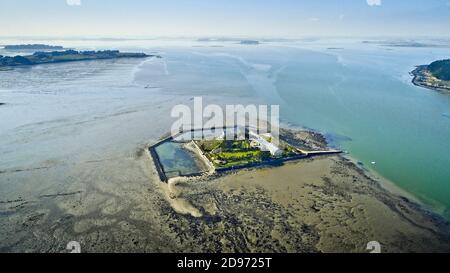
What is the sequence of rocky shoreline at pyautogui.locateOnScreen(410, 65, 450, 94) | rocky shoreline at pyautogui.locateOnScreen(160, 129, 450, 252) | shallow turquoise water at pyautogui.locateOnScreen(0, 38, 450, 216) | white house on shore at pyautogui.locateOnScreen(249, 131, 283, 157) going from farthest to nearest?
1. rocky shoreline at pyautogui.locateOnScreen(410, 65, 450, 94)
2. shallow turquoise water at pyautogui.locateOnScreen(0, 38, 450, 216)
3. white house on shore at pyautogui.locateOnScreen(249, 131, 283, 157)
4. rocky shoreline at pyautogui.locateOnScreen(160, 129, 450, 252)

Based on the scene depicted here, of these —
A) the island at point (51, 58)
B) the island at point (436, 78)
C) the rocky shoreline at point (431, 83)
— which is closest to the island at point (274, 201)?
the rocky shoreline at point (431, 83)

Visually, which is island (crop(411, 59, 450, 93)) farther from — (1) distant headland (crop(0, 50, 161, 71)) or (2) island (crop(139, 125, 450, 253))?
(1) distant headland (crop(0, 50, 161, 71))

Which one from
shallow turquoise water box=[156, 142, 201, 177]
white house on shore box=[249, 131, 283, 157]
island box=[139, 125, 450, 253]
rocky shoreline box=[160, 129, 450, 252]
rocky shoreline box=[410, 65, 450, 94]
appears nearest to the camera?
rocky shoreline box=[160, 129, 450, 252]

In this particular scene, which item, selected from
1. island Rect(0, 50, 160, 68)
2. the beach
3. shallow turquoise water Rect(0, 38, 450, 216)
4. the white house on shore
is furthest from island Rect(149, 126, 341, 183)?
island Rect(0, 50, 160, 68)

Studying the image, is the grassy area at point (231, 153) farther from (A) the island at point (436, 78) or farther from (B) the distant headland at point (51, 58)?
(B) the distant headland at point (51, 58)

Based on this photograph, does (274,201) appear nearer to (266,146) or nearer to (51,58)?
(266,146)

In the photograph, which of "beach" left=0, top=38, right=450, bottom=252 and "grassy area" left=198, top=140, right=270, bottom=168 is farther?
"grassy area" left=198, top=140, right=270, bottom=168

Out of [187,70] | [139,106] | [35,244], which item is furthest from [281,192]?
[187,70]

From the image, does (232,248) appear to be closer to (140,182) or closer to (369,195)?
(140,182)
